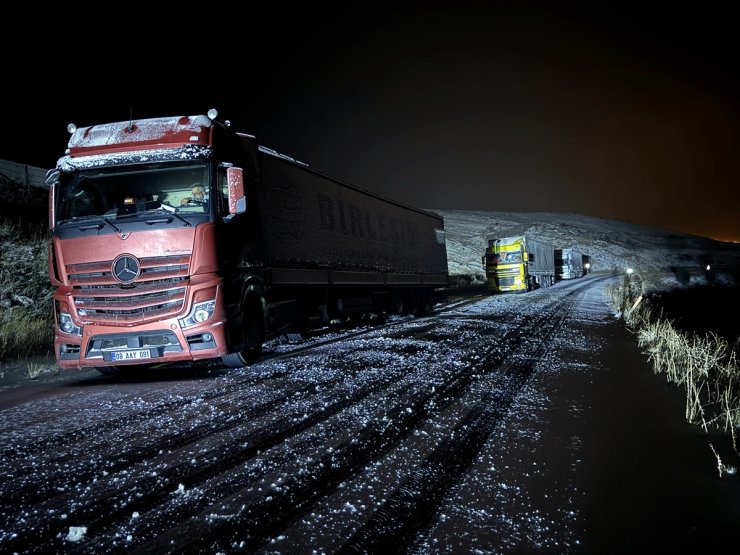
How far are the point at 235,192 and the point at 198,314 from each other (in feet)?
6.57

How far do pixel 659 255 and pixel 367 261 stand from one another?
370 feet

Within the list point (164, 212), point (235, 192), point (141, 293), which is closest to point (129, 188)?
point (164, 212)

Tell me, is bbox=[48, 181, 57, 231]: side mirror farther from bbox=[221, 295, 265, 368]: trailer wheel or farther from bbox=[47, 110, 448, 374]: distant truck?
bbox=[221, 295, 265, 368]: trailer wheel

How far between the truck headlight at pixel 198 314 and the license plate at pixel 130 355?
639 millimetres

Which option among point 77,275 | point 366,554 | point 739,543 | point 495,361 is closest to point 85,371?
point 77,275

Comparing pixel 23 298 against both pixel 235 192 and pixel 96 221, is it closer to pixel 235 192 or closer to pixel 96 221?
pixel 96 221

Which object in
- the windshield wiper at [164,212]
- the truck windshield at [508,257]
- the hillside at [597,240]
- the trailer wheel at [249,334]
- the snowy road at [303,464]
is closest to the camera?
the snowy road at [303,464]

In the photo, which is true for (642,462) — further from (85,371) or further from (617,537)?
(85,371)

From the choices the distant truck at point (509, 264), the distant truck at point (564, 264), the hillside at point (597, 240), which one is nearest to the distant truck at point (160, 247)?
the distant truck at point (509, 264)

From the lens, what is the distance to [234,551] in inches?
92.4

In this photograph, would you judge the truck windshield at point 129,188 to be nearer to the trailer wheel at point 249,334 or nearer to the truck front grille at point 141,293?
the truck front grille at point 141,293

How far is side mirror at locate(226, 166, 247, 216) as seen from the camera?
727 cm

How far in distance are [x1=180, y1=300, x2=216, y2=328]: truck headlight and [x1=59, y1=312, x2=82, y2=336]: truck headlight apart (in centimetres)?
158

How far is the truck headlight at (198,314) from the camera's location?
666 cm
